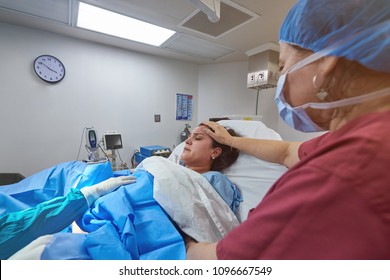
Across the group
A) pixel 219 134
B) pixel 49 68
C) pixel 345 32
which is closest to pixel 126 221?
pixel 219 134

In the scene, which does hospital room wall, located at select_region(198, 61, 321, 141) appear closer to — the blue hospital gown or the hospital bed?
the hospital bed

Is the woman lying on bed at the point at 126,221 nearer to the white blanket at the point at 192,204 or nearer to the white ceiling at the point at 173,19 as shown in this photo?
the white blanket at the point at 192,204

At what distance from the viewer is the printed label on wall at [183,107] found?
107 inches

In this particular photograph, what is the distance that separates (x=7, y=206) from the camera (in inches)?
35.4

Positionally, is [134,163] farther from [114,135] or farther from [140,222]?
[140,222]

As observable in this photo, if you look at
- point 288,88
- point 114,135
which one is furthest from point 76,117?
point 288,88

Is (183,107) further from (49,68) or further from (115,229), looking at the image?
(115,229)

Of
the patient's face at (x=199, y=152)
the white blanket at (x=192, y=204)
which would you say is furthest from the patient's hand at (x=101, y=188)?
the patient's face at (x=199, y=152)

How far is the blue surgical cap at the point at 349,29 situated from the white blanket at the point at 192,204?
678 millimetres

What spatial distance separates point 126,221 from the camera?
668mm

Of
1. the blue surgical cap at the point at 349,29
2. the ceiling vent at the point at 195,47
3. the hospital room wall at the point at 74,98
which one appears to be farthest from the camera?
the ceiling vent at the point at 195,47

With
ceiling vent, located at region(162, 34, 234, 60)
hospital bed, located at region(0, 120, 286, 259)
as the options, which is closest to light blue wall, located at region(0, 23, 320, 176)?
ceiling vent, located at region(162, 34, 234, 60)

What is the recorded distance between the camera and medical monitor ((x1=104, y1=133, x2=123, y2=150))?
201cm
